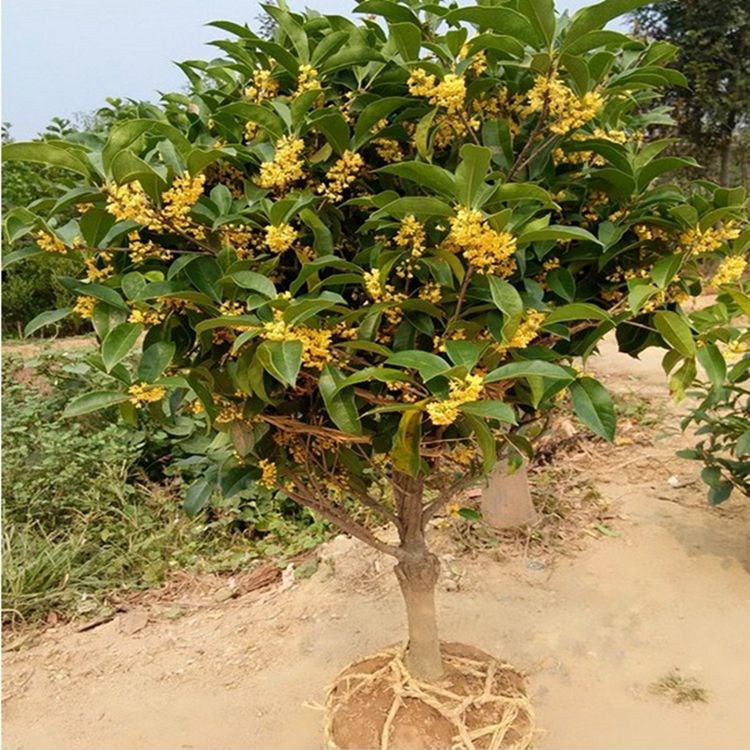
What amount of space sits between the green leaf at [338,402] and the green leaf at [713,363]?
55 centimetres

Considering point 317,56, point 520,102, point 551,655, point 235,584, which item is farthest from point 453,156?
point 235,584

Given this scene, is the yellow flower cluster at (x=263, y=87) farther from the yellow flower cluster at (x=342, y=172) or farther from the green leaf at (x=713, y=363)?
the green leaf at (x=713, y=363)

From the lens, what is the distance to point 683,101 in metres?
8.69

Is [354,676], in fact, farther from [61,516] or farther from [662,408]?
[662,408]

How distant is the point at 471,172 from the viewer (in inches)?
36.5

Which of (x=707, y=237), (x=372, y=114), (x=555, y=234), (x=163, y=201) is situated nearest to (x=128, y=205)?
(x=163, y=201)

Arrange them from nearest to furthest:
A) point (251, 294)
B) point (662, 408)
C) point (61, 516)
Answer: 1. point (251, 294)
2. point (61, 516)
3. point (662, 408)

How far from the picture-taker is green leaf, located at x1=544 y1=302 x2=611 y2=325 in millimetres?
986

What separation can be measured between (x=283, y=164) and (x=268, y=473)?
562 millimetres

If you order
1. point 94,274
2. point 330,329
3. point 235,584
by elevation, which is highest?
point 94,274

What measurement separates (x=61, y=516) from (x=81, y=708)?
4.13ft

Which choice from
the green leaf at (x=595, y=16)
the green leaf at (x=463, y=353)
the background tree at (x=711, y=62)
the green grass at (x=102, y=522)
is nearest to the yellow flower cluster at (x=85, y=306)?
the green leaf at (x=463, y=353)

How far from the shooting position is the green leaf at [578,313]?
38.8 inches

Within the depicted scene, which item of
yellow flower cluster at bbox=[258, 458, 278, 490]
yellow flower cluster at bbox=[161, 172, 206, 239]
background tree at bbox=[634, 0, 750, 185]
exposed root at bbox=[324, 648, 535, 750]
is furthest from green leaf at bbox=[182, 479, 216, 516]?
background tree at bbox=[634, 0, 750, 185]
